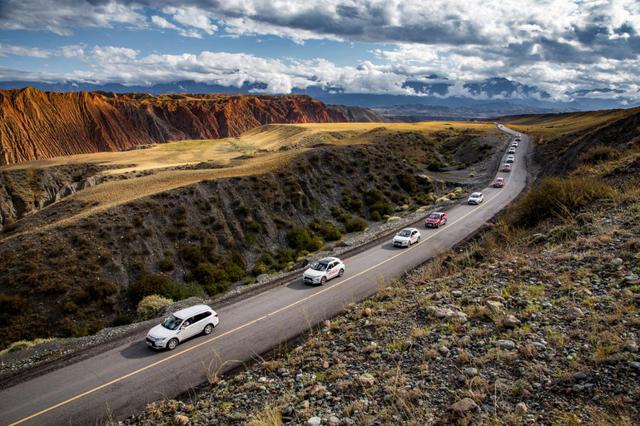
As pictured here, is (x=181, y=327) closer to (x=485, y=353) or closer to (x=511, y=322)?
(x=485, y=353)

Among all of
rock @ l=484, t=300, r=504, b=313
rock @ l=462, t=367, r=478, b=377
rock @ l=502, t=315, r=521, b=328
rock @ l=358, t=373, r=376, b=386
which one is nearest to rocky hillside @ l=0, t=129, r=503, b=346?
rock @ l=358, t=373, r=376, b=386

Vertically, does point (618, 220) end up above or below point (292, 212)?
above

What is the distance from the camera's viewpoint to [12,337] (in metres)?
23.8

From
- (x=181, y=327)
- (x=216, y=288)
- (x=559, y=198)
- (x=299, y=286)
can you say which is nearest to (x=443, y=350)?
(x=181, y=327)

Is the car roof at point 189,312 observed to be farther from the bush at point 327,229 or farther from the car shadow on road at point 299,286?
the bush at point 327,229

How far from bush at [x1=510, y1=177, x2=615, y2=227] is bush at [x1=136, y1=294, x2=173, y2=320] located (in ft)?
79.8

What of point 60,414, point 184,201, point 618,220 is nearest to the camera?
point 60,414

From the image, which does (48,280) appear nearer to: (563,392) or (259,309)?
(259,309)

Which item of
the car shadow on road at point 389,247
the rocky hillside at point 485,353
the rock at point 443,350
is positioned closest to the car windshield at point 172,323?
the rocky hillside at point 485,353

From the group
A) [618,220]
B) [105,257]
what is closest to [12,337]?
[105,257]

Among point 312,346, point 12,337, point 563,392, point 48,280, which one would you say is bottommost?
point 12,337

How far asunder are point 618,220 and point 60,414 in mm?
24123

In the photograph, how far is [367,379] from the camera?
10.5 metres

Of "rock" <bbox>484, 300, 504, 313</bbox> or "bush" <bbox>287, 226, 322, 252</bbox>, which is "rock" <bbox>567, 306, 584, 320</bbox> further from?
"bush" <bbox>287, 226, 322, 252</bbox>
